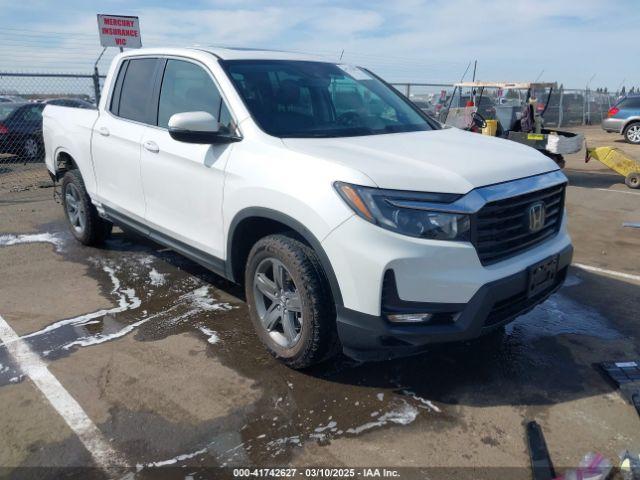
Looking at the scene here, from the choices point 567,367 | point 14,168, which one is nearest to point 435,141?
point 567,367

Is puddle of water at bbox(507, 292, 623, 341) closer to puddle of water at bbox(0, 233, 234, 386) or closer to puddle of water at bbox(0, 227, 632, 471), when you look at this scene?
puddle of water at bbox(0, 227, 632, 471)

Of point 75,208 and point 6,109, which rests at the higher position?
point 6,109

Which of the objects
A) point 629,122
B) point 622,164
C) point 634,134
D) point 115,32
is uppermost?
Answer: point 115,32

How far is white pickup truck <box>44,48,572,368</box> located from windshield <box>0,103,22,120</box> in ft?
30.8

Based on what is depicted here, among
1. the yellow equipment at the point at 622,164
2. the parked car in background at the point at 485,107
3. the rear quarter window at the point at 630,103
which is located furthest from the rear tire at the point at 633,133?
the yellow equipment at the point at 622,164

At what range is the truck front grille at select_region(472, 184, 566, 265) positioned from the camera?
2.72 m

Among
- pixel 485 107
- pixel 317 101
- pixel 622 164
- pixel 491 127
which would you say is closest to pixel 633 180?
pixel 622 164

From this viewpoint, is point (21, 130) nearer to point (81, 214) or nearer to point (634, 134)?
point (81, 214)

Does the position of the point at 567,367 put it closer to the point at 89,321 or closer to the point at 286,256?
the point at 286,256

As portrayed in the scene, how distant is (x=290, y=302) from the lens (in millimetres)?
3115

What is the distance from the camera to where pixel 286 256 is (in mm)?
2955

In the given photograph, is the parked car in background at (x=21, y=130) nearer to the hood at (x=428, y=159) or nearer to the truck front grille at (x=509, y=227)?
the hood at (x=428, y=159)

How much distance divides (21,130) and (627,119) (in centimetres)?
1820

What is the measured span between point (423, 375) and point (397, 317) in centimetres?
79
